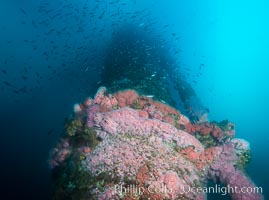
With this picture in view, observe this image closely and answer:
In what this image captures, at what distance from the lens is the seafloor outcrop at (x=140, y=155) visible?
5965mm

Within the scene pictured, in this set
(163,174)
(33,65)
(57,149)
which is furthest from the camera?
(33,65)

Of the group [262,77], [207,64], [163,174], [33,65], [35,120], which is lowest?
[163,174]

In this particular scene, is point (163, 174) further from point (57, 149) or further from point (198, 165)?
point (57, 149)

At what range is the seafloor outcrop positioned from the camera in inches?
235

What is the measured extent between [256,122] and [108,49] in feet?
211

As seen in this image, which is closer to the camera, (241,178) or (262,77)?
(241,178)

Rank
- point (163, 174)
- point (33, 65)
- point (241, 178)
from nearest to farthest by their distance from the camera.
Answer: point (163, 174)
point (241, 178)
point (33, 65)

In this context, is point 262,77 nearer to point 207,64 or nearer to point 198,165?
point 207,64

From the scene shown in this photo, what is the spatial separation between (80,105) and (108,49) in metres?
10.3

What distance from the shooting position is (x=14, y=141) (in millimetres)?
41906

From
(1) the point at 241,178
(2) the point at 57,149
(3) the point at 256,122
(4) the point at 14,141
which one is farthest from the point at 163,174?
(3) the point at 256,122

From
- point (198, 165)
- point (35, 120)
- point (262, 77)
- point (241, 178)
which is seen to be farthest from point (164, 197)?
point (262, 77)

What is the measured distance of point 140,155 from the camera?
21.9 feet

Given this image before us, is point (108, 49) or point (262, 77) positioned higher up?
point (262, 77)
